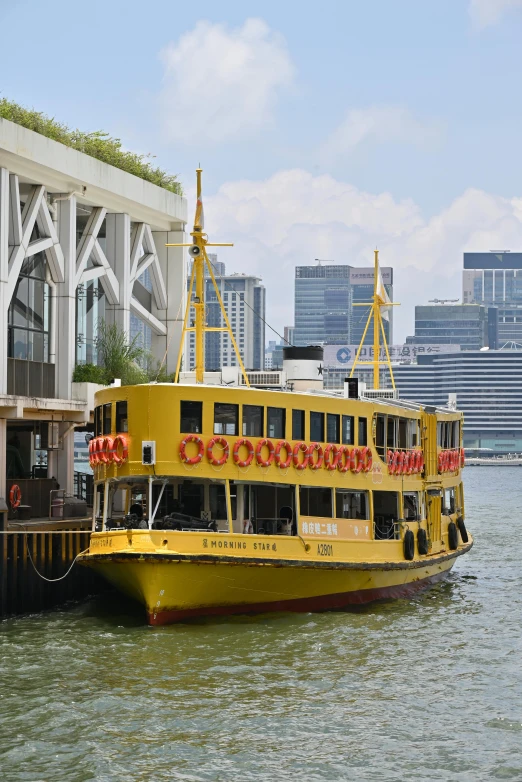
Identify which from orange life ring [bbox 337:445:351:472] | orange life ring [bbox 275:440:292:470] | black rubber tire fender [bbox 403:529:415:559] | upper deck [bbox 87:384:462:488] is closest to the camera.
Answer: upper deck [bbox 87:384:462:488]

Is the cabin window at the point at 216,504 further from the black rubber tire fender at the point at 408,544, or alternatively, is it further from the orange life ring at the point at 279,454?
the black rubber tire fender at the point at 408,544

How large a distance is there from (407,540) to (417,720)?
1301cm

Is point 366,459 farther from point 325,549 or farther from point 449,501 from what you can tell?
point 449,501

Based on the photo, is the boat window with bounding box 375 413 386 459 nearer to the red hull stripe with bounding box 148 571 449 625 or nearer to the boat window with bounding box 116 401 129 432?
the red hull stripe with bounding box 148 571 449 625

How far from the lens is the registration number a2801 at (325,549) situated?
30156mm

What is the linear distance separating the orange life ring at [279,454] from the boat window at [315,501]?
4.19ft

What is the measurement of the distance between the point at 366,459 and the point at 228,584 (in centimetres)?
575

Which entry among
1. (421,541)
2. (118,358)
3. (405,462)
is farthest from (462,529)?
(118,358)

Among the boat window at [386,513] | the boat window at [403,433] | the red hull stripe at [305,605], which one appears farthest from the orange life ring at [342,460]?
the boat window at [403,433]

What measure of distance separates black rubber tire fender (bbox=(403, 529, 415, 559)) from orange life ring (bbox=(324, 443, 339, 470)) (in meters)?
3.77

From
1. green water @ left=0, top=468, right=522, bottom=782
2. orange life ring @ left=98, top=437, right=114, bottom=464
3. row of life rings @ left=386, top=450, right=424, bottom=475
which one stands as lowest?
green water @ left=0, top=468, right=522, bottom=782

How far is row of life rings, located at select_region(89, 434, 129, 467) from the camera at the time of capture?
28.6 m

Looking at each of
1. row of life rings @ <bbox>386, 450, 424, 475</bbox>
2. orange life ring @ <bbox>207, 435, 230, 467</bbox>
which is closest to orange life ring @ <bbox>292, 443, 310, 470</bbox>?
orange life ring @ <bbox>207, 435, 230, 467</bbox>

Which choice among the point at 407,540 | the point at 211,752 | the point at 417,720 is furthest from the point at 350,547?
the point at 211,752
